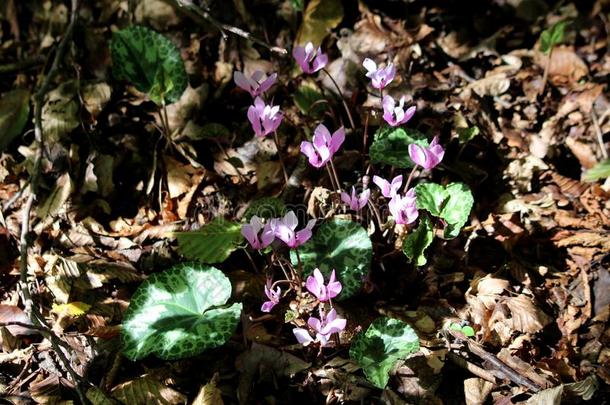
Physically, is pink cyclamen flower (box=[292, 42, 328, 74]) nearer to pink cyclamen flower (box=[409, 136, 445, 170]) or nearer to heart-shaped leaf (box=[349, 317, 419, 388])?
pink cyclamen flower (box=[409, 136, 445, 170])

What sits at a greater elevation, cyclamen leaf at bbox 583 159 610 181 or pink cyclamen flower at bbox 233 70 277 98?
pink cyclamen flower at bbox 233 70 277 98

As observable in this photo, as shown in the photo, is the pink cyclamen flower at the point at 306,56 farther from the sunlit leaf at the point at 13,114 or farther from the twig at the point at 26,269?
the sunlit leaf at the point at 13,114

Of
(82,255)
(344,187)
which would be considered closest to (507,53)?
(344,187)

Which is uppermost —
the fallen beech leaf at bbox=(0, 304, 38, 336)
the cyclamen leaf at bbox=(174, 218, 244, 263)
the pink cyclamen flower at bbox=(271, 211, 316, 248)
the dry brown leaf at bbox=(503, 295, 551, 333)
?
the pink cyclamen flower at bbox=(271, 211, 316, 248)

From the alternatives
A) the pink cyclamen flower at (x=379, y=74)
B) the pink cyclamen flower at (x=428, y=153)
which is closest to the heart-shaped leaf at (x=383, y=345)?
the pink cyclamen flower at (x=428, y=153)

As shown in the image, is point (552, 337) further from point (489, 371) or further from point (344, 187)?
point (344, 187)

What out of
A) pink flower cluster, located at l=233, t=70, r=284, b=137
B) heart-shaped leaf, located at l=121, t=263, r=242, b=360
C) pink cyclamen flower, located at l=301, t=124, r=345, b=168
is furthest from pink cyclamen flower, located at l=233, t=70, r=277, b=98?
heart-shaped leaf, located at l=121, t=263, r=242, b=360

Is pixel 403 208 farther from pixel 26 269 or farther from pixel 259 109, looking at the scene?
pixel 26 269
